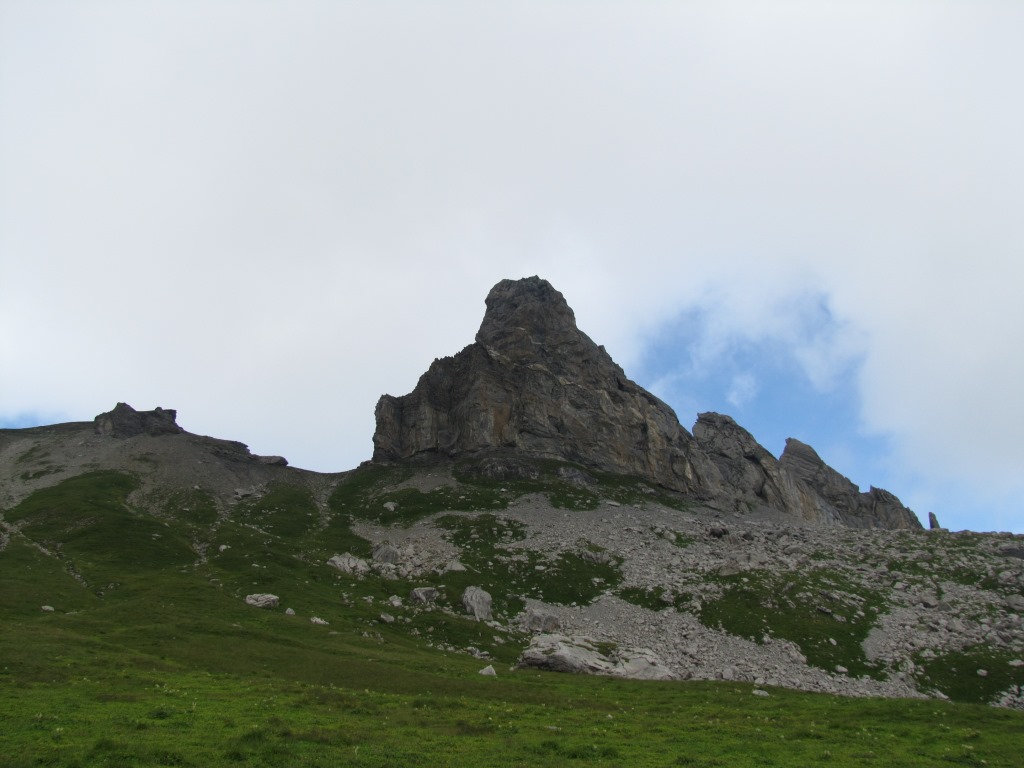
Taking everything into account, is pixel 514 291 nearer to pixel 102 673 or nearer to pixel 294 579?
pixel 294 579

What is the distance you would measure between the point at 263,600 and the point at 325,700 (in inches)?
1648

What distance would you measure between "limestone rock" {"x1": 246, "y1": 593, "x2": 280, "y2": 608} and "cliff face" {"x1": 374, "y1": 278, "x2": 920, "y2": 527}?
87057 millimetres

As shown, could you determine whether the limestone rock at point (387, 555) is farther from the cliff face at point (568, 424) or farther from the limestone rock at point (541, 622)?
the cliff face at point (568, 424)

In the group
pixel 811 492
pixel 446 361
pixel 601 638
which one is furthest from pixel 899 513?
pixel 601 638

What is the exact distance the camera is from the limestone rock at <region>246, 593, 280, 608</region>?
73375 millimetres

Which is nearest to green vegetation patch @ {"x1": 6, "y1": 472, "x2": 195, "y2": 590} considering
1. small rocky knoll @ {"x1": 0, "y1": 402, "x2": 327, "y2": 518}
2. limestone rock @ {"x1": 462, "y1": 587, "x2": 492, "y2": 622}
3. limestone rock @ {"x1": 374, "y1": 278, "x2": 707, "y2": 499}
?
small rocky knoll @ {"x1": 0, "y1": 402, "x2": 327, "y2": 518}

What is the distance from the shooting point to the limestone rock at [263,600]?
73375 mm

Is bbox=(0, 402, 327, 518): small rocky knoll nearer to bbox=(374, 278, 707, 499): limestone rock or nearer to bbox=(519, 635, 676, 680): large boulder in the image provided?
bbox=(374, 278, 707, 499): limestone rock

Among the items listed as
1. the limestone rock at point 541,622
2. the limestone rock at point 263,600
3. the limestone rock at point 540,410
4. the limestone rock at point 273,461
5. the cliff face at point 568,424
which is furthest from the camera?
the limestone rock at point 273,461

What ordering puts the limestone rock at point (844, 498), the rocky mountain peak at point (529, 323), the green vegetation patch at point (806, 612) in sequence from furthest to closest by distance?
the limestone rock at point (844, 498) < the rocky mountain peak at point (529, 323) < the green vegetation patch at point (806, 612)

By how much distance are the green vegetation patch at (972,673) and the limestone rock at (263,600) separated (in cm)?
7211

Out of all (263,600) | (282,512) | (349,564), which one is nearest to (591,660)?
(263,600)

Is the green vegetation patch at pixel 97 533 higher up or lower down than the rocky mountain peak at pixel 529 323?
lower down

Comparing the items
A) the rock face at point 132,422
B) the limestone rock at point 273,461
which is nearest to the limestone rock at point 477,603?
the limestone rock at point 273,461
